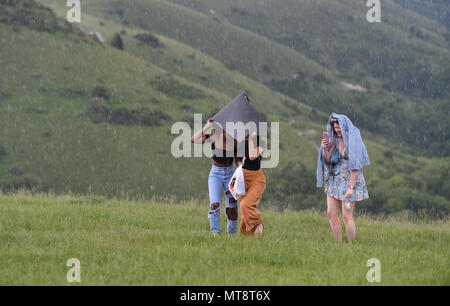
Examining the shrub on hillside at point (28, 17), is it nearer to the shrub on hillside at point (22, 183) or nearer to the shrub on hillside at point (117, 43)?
the shrub on hillside at point (117, 43)

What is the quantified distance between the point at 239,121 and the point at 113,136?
5954 cm

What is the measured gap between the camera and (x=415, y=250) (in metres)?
7.62

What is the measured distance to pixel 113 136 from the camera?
6569cm

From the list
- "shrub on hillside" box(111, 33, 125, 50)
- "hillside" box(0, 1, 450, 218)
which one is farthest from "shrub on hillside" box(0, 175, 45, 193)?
"shrub on hillside" box(111, 33, 125, 50)

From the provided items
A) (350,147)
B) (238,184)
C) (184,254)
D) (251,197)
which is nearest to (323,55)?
(350,147)

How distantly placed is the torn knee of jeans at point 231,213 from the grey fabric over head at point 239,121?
1208 mm

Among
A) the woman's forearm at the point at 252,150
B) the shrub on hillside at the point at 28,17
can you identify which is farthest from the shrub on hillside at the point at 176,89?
the woman's forearm at the point at 252,150

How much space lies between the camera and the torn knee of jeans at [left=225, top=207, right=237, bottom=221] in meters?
8.31

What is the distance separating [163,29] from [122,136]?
306 feet

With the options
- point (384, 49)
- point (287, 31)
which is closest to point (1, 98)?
point (287, 31)

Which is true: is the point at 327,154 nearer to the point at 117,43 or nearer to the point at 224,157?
the point at 224,157

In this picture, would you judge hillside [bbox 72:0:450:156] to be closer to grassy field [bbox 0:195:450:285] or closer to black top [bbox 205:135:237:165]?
grassy field [bbox 0:195:450:285]

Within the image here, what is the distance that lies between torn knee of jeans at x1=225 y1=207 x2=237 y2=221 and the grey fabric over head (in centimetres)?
121
